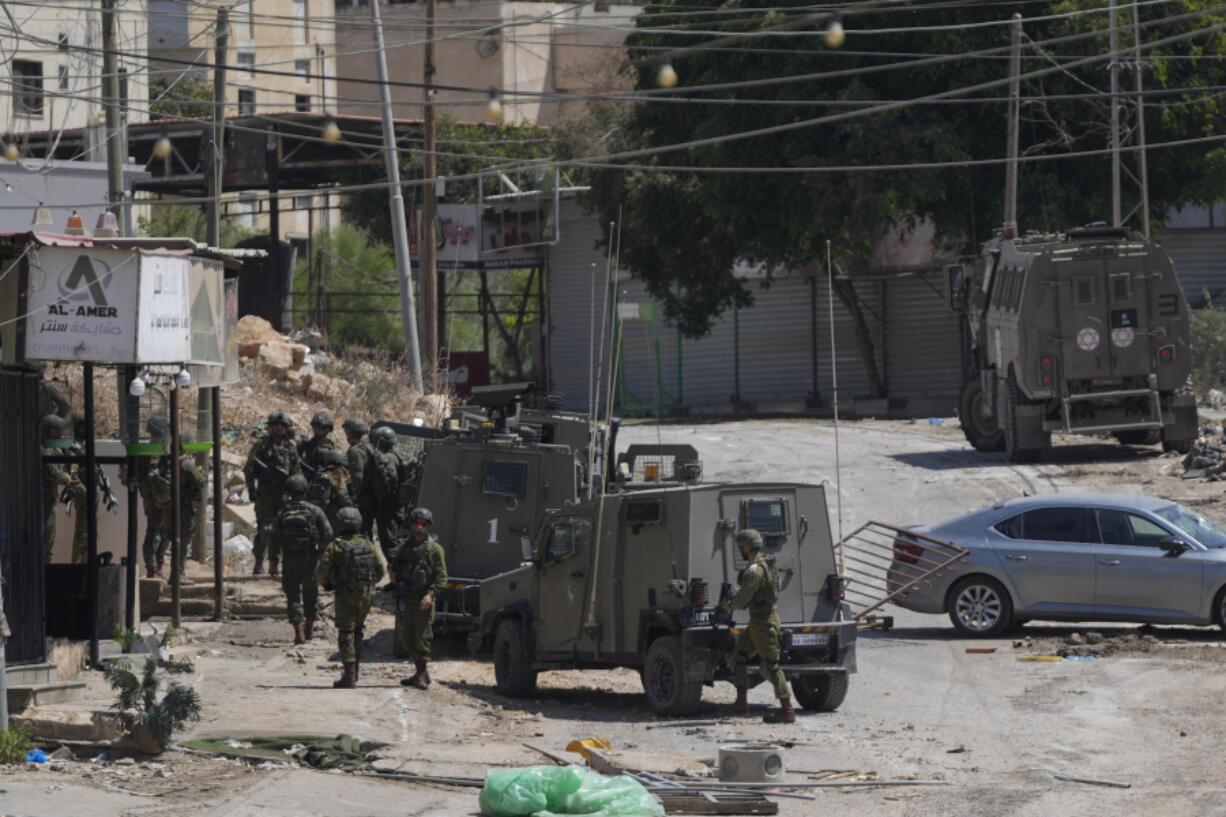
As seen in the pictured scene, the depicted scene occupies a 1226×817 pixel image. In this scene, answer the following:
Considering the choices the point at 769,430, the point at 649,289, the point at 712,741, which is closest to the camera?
the point at 712,741

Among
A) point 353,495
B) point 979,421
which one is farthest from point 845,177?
point 353,495

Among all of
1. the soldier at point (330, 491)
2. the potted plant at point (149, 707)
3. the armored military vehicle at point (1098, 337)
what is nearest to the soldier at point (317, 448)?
the soldier at point (330, 491)

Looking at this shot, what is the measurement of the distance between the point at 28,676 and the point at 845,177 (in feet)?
91.5

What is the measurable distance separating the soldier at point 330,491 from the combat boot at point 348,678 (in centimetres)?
309

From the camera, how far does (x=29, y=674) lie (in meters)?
13.7

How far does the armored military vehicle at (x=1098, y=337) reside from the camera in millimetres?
27016

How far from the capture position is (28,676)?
13.6 metres

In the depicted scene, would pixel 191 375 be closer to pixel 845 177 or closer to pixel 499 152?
pixel 845 177

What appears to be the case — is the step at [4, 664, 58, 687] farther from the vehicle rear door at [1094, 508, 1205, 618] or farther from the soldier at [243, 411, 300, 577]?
the vehicle rear door at [1094, 508, 1205, 618]

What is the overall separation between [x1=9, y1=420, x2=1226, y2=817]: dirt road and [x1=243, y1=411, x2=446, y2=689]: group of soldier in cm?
50

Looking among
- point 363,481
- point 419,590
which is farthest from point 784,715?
point 363,481

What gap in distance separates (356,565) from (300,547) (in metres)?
2.07

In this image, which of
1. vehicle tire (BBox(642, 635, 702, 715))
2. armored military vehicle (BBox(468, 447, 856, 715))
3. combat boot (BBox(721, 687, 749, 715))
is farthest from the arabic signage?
combat boot (BBox(721, 687, 749, 715))

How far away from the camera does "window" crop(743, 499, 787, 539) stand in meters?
14.5
